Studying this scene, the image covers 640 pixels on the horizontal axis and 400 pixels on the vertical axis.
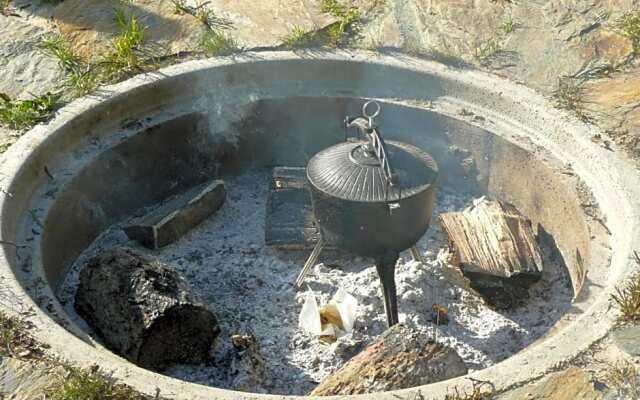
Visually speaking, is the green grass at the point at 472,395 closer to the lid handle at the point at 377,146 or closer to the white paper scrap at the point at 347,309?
the lid handle at the point at 377,146

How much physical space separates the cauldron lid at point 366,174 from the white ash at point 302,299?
0.88 metres

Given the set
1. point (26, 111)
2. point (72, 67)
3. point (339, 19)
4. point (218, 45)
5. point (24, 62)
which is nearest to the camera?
point (26, 111)

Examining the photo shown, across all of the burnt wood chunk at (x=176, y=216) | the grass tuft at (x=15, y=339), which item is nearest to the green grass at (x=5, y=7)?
the burnt wood chunk at (x=176, y=216)

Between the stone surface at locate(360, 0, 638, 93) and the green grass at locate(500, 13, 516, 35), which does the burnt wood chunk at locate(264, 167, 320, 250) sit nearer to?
the stone surface at locate(360, 0, 638, 93)

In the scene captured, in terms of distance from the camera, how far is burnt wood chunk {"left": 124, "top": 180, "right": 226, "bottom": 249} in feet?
15.9

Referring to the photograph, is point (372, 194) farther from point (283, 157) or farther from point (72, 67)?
point (72, 67)

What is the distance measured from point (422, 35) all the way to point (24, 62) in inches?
117

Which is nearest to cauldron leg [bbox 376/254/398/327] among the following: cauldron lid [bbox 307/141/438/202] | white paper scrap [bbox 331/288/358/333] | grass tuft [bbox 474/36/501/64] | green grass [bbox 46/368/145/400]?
white paper scrap [bbox 331/288/358/333]

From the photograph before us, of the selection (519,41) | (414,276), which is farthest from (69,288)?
(519,41)

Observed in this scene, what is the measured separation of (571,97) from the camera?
5.00 meters

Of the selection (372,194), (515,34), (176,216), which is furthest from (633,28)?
(176,216)

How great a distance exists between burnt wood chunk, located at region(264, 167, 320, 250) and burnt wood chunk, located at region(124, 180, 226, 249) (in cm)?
40

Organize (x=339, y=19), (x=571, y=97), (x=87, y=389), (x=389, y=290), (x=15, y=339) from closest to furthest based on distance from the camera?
1. (x=87, y=389)
2. (x=15, y=339)
3. (x=389, y=290)
4. (x=571, y=97)
5. (x=339, y=19)

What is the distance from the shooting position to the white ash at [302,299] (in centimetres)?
405
